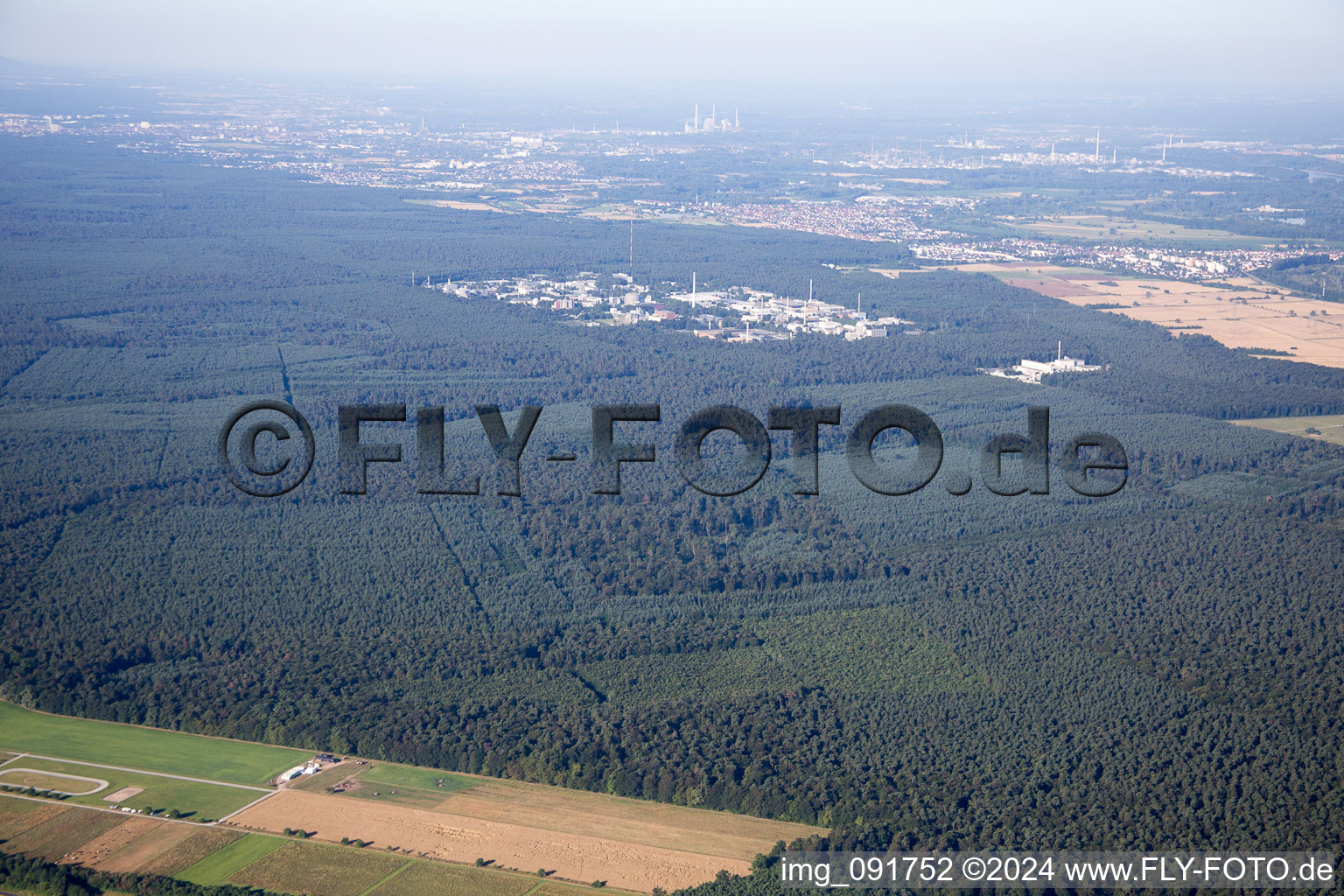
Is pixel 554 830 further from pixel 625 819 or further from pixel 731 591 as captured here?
pixel 731 591

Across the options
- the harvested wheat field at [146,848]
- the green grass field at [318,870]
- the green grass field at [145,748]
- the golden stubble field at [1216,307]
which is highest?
the golden stubble field at [1216,307]

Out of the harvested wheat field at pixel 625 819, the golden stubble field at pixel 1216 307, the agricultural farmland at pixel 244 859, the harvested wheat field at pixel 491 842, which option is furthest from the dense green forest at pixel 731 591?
the golden stubble field at pixel 1216 307

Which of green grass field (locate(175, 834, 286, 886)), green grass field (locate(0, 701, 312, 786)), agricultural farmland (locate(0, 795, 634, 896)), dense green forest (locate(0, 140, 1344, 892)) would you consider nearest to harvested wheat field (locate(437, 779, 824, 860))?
dense green forest (locate(0, 140, 1344, 892))

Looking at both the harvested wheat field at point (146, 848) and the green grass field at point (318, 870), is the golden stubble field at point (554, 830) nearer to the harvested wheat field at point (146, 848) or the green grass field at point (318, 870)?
the green grass field at point (318, 870)

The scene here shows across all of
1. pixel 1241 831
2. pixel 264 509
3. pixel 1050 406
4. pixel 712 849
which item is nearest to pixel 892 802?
pixel 712 849

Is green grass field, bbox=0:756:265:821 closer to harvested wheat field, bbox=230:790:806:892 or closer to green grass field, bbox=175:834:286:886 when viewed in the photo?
harvested wheat field, bbox=230:790:806:892

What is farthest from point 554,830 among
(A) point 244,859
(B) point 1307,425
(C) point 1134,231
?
(C) point 1134,231
